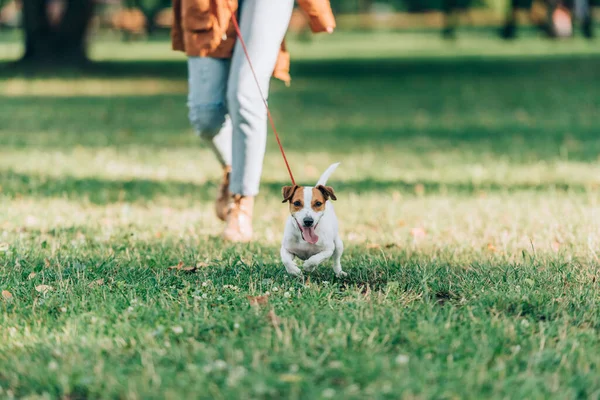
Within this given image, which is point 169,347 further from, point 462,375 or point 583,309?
point 583,309

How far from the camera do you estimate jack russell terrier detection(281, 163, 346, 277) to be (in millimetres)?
3895

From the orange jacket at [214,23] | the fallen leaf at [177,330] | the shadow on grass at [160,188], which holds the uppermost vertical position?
the orange jacket at [214,23]

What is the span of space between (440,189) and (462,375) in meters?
4.21

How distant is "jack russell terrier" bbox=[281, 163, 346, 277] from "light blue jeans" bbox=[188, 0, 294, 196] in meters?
0.93

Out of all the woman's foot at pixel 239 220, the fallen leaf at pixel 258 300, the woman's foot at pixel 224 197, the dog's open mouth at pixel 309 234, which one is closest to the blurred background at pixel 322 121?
the woman's foot at pixel 224 197

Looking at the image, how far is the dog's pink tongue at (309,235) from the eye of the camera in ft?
12.9

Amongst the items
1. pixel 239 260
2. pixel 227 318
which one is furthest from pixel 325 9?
pixel 227 318

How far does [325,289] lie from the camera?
3.80 metres

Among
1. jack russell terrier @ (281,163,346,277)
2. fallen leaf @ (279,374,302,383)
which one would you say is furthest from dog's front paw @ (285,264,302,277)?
fallen leaf @ (279,374,302,383)

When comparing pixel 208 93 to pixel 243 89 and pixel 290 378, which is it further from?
pixel 290 378

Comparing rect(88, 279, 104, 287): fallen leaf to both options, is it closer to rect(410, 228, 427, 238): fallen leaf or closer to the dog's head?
the dog's head

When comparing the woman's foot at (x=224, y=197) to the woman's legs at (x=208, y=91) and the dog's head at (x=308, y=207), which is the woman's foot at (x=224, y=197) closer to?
the woman's legs at (x=208, y=91)

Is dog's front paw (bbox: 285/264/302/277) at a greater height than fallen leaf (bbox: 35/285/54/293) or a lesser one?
greater

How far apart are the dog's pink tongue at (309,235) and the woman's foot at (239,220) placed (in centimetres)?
113
